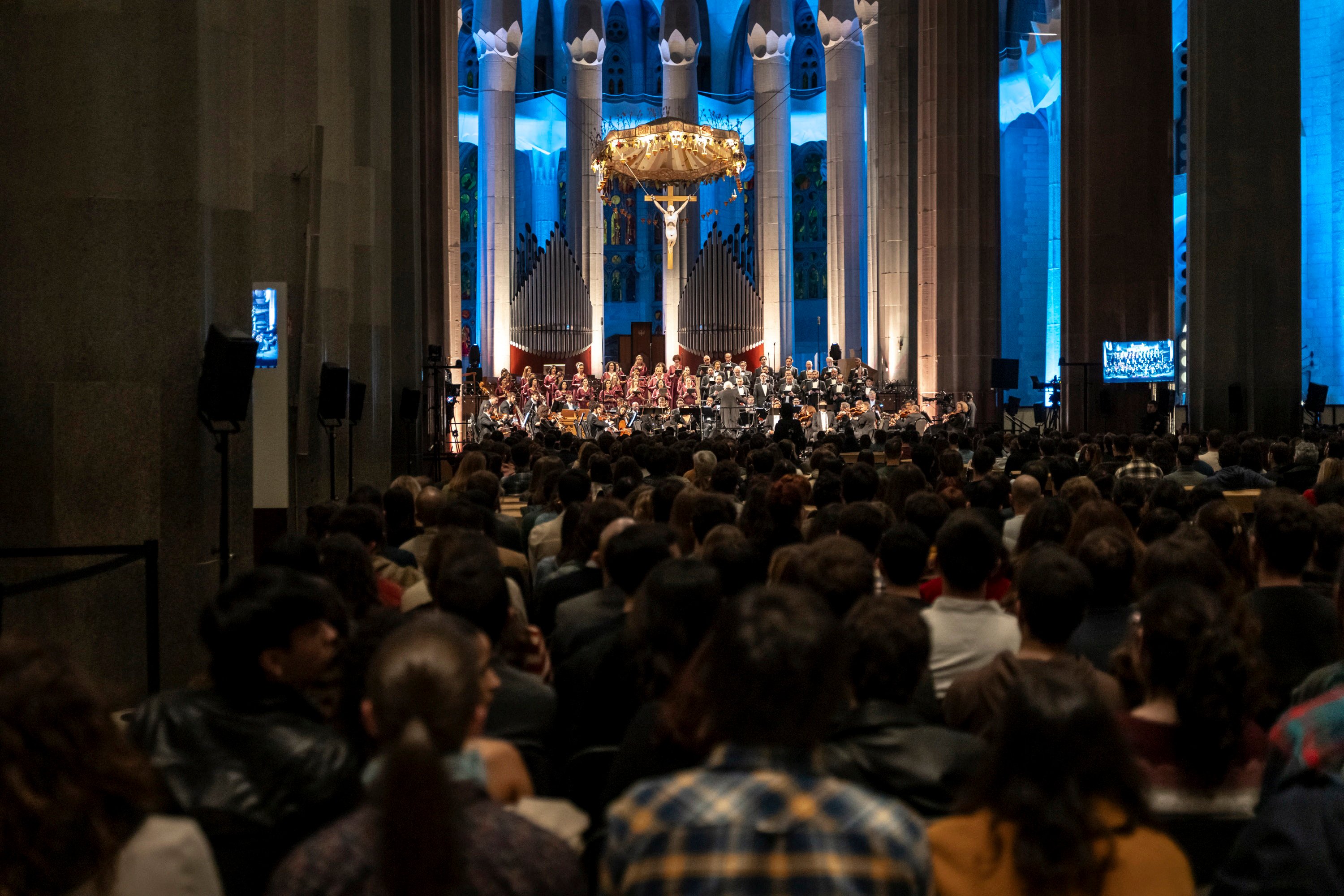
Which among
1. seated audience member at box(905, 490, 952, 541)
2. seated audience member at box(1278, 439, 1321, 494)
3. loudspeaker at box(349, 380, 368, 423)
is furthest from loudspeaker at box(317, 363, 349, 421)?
seated audience member at box(1278, 439, 1321, 494)

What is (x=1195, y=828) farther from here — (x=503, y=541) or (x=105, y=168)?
(x=105, y=168)

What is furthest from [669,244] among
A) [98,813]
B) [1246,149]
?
[98,813]

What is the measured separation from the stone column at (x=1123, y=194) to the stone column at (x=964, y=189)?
522 centimetres

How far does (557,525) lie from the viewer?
24.6 feet

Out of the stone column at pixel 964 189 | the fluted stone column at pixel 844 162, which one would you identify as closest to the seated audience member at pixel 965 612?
the stone column at pixel 964 189

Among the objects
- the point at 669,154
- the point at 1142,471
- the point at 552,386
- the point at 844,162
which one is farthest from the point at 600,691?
the point at 844,162

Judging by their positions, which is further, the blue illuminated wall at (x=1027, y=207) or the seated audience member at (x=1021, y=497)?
the blue illuminated wall at (x=1027, y=207)

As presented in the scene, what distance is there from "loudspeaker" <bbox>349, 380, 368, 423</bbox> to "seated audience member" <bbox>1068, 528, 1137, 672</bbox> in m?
10.1

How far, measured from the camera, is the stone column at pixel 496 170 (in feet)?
123

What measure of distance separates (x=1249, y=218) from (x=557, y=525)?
1301cm

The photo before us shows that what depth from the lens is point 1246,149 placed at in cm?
1730

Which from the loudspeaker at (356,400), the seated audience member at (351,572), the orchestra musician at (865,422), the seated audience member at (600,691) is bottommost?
the seated audience member at (600,691)

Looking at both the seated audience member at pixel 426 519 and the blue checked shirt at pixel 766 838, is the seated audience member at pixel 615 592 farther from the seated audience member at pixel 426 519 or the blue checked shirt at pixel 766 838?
the blue checked shirt at pixel 766 838

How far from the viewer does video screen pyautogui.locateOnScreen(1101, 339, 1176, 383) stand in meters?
20.6
